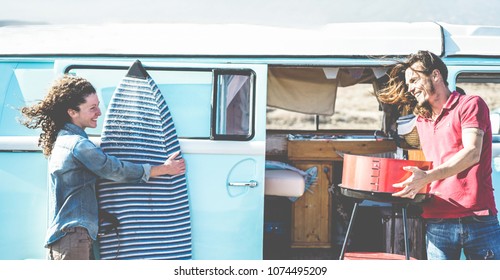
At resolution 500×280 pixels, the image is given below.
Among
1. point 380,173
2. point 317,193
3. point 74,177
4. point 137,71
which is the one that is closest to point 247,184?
point 380,173

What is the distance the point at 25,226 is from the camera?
484 cm

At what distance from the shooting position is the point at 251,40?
4.95 metres

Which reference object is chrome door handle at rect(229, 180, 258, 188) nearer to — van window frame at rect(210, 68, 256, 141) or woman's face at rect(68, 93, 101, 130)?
van window frame at rect(210, 68, 256, 141)

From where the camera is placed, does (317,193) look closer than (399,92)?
No

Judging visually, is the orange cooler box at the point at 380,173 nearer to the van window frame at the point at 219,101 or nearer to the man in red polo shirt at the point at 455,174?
the man in red polo shirt at the point at 455,174

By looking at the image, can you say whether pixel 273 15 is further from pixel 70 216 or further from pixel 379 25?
pixel 70 216

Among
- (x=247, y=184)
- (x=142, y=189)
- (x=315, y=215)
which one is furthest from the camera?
(x=315, y=215)

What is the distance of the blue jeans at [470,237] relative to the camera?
12.7ft

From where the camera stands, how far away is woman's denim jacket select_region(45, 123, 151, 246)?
413 centimetres

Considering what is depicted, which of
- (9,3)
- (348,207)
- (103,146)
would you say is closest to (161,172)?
(103,146)

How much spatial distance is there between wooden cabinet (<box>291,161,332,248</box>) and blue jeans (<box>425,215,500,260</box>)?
8.54 ft

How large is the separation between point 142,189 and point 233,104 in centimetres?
95

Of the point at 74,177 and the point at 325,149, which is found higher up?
the point at 325,149

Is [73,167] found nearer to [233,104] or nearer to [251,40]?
[233,104]
